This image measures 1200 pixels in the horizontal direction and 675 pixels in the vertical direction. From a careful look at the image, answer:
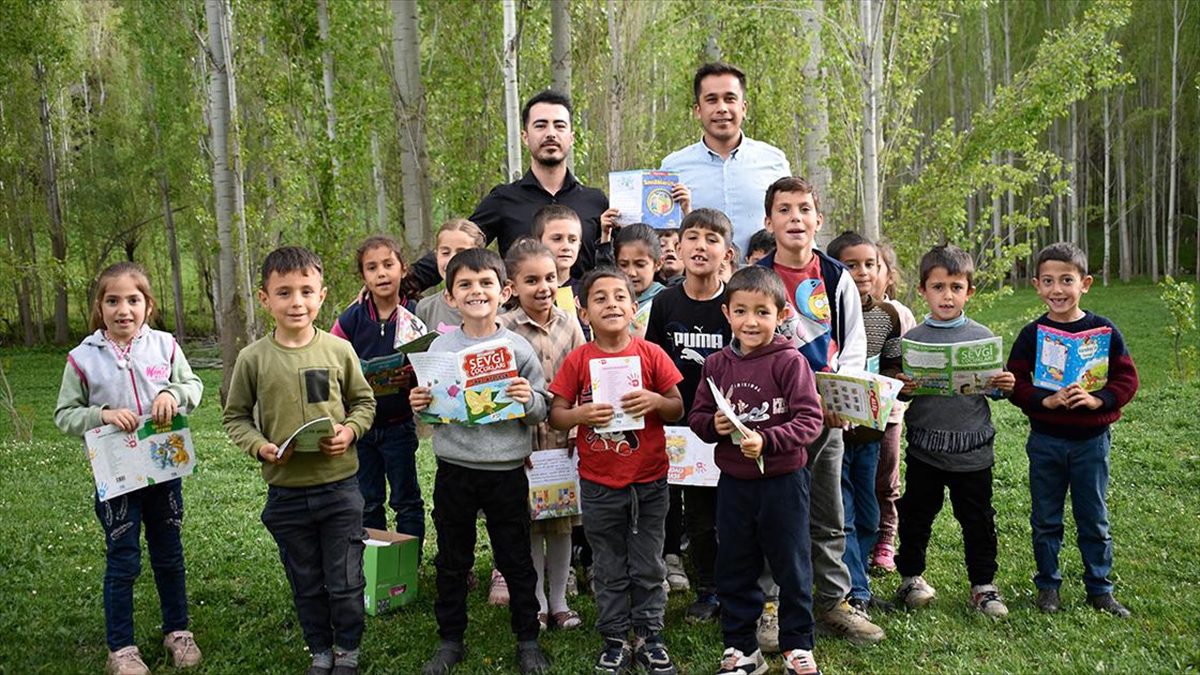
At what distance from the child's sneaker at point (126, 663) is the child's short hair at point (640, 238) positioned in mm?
3167

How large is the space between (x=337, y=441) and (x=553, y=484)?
1.08m

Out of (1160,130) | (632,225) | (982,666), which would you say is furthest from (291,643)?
(1160,130)

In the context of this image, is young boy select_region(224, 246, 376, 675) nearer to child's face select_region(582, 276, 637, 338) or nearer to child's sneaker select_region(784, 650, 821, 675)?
child's face select_region(582, 276, 637, 338)

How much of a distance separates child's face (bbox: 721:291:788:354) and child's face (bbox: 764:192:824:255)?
0.48 metres

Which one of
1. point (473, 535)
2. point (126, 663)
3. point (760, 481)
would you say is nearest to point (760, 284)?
point (760, 481)

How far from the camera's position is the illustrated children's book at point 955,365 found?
14.3ft

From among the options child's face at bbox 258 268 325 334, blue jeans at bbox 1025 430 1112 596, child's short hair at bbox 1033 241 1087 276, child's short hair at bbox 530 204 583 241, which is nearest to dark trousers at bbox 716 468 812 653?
blue jeans at bbox 1025 430 1112 596

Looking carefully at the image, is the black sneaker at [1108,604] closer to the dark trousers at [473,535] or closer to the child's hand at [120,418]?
the dark trousers at [473,535]

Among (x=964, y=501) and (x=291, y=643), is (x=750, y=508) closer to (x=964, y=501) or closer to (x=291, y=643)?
(x=964, y=501)

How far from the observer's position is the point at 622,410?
13.0 ft

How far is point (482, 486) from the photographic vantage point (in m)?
4.05

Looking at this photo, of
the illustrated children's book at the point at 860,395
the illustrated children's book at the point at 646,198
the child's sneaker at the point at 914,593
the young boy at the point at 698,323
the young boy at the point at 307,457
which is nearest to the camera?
the illustrated children's book at the point at 860,395

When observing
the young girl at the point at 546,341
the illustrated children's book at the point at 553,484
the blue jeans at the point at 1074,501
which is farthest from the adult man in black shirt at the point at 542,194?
the blue jeans at the point at 1074,501

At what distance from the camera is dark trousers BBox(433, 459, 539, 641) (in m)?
4.05
